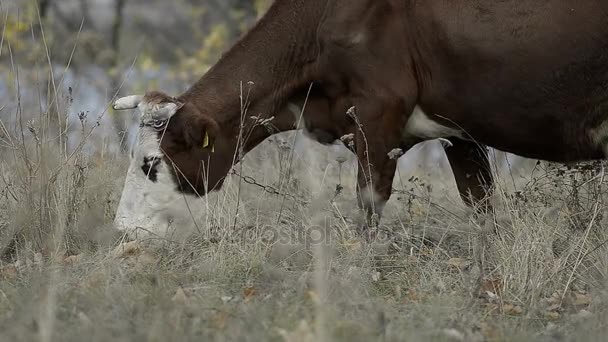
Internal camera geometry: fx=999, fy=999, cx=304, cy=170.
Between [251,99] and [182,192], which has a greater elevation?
[251,99]

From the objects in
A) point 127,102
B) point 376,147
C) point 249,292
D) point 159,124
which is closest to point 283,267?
point 249,292

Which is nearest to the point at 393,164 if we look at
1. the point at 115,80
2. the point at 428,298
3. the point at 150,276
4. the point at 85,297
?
the point at 428,298

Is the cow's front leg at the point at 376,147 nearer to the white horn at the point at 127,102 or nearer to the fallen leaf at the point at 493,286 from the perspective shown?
the fallen leaf at the point at 493,286

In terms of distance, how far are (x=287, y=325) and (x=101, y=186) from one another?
3031 millimetres

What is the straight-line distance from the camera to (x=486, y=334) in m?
4.32

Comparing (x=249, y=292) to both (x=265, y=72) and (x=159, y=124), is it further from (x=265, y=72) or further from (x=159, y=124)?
(x=265, y=72)

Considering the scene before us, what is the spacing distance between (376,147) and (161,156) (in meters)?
1.39

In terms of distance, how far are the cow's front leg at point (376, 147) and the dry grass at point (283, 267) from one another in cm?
22

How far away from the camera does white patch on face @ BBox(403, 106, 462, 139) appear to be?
6.32 m

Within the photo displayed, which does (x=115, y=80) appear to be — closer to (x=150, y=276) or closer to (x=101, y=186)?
(x=101, y=186)

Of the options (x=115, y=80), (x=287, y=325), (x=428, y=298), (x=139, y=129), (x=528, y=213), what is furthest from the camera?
(x=115, y=80)

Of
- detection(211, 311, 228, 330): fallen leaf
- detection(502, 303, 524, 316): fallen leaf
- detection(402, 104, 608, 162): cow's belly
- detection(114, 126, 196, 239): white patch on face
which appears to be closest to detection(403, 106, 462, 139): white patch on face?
detection(402, 104, 608, 162): cow's belly

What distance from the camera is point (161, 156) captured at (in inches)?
254

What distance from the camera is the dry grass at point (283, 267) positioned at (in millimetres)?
4215
